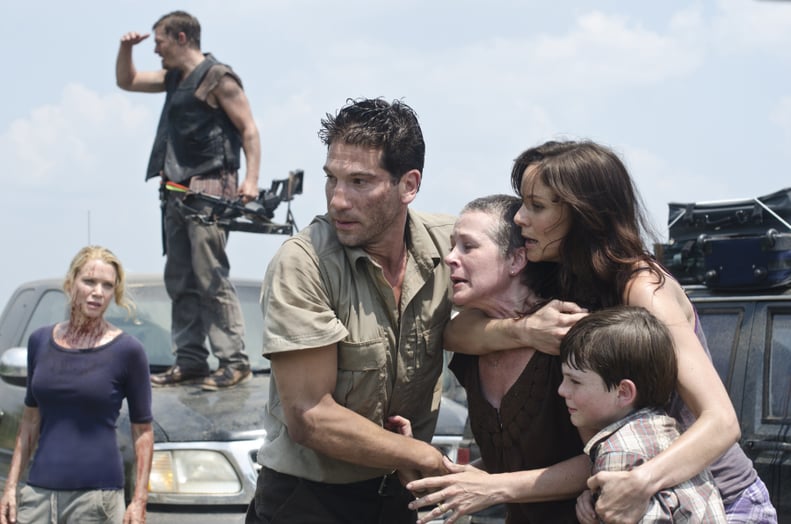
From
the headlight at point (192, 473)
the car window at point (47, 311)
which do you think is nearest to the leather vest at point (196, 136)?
the car window at point (47, 311)

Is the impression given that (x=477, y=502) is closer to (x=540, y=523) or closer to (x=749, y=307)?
(x=540, y=523)

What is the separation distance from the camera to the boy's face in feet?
9.16

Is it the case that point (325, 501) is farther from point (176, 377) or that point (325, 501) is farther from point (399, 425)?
point (176, 377)

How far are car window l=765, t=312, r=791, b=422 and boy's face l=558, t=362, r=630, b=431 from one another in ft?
6.82

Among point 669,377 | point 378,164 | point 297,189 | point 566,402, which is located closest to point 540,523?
point 566,402

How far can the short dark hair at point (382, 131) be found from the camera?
339cm

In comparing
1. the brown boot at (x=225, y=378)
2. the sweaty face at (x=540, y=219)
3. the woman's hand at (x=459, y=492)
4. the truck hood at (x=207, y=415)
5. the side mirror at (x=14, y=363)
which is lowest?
the truck hood at (x=207, y=415)

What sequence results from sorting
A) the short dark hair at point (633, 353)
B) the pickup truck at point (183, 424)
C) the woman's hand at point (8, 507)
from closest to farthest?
the short dark hair at point (633, 353) < the woman's hand at point (8, 507) < the pickup truck at point (183, 424)

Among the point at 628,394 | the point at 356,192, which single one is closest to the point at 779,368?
the point at 628,394

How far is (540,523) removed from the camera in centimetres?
314

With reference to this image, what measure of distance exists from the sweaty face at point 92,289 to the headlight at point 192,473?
81cm

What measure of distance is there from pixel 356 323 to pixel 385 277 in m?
0.20

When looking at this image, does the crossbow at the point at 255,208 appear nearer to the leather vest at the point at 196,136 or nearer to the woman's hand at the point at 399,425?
the leather vest at the point at 196,136

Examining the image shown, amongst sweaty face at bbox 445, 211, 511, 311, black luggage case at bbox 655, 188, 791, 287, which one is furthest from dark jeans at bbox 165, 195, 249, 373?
sweaty face at bbox 445, 211, 511, 311
